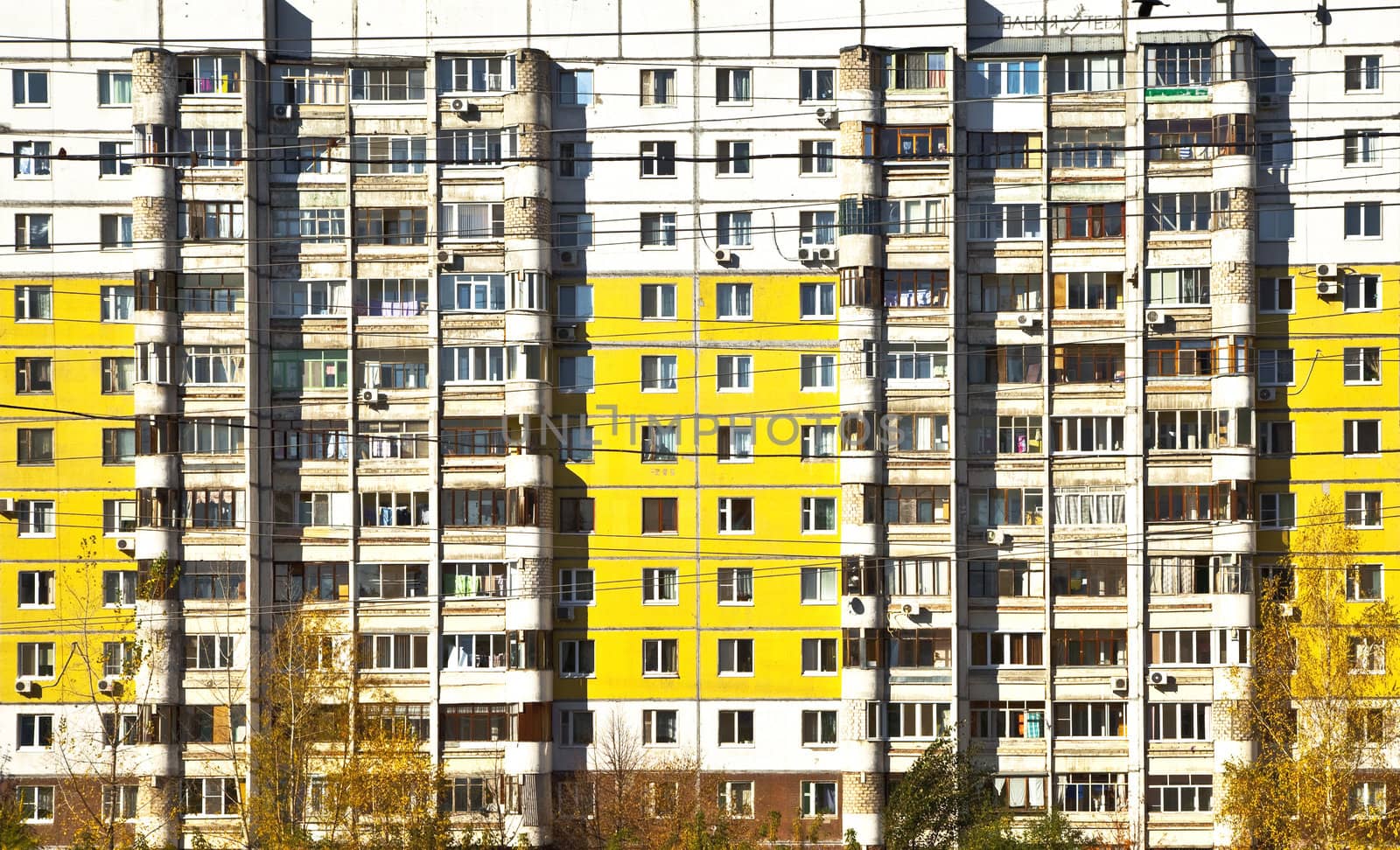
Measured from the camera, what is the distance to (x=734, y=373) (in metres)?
52.8

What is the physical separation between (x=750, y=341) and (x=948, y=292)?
22.5 feet

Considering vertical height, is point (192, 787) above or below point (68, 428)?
below

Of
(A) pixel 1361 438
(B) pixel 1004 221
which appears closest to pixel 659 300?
(B) pixel 1004 221

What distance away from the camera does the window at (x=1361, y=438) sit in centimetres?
5228

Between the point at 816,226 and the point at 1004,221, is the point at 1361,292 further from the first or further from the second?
the point at 816,226

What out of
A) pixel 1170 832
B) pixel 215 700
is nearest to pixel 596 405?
pixel 215 700

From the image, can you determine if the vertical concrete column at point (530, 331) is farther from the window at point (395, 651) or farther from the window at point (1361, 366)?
the window at point (1361, 366)

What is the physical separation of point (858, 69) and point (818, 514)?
590 inches

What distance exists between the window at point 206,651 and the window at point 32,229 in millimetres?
12847

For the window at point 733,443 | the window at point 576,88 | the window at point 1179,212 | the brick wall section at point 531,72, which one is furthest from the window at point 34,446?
the window at point 1179,212

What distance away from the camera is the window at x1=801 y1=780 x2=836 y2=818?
5147 centimetres

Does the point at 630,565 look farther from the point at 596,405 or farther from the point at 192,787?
the point at 192,787

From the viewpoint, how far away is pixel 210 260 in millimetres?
52281

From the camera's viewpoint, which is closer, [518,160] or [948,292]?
[518,160]
